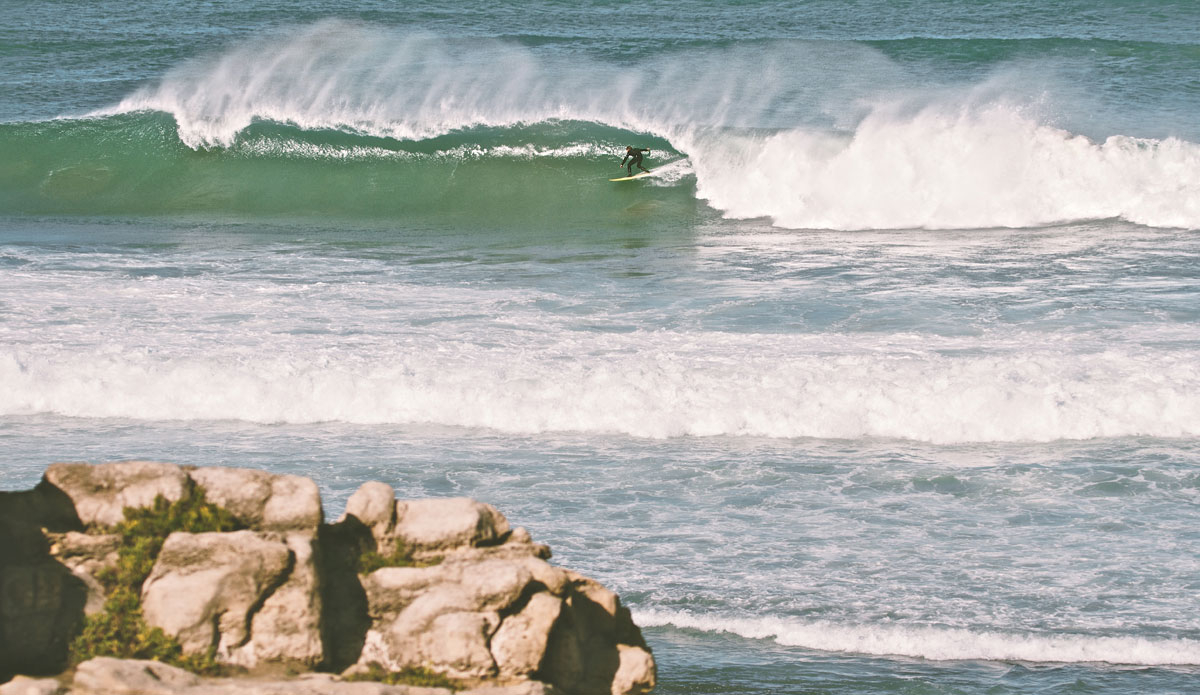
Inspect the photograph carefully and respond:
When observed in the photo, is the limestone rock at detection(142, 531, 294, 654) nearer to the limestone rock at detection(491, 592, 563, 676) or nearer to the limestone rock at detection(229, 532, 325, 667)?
the limestone rock at detection(229, 532, 325, 667)

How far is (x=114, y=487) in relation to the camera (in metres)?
4.82

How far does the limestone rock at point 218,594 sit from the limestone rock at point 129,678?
0.15 meters

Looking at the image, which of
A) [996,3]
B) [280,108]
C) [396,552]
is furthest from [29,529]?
[996,3]

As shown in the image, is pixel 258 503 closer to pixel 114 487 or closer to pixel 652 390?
pixel 114 487

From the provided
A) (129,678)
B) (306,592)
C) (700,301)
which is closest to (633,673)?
(306,592)

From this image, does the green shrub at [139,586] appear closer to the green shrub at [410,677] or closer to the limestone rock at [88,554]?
the limestone rock at [88,554]

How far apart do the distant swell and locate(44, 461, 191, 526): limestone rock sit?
231 inches

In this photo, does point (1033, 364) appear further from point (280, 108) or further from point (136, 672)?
point (280, 108)

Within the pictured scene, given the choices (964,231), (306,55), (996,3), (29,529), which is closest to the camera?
(29,529)

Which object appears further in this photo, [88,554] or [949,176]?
[949,176]

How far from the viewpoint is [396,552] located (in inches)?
194

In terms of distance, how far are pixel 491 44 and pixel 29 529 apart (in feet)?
82.8

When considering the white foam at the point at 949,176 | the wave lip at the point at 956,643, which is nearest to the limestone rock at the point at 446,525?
the wave lip at the point at 956,643

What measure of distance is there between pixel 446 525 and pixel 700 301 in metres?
9.57
